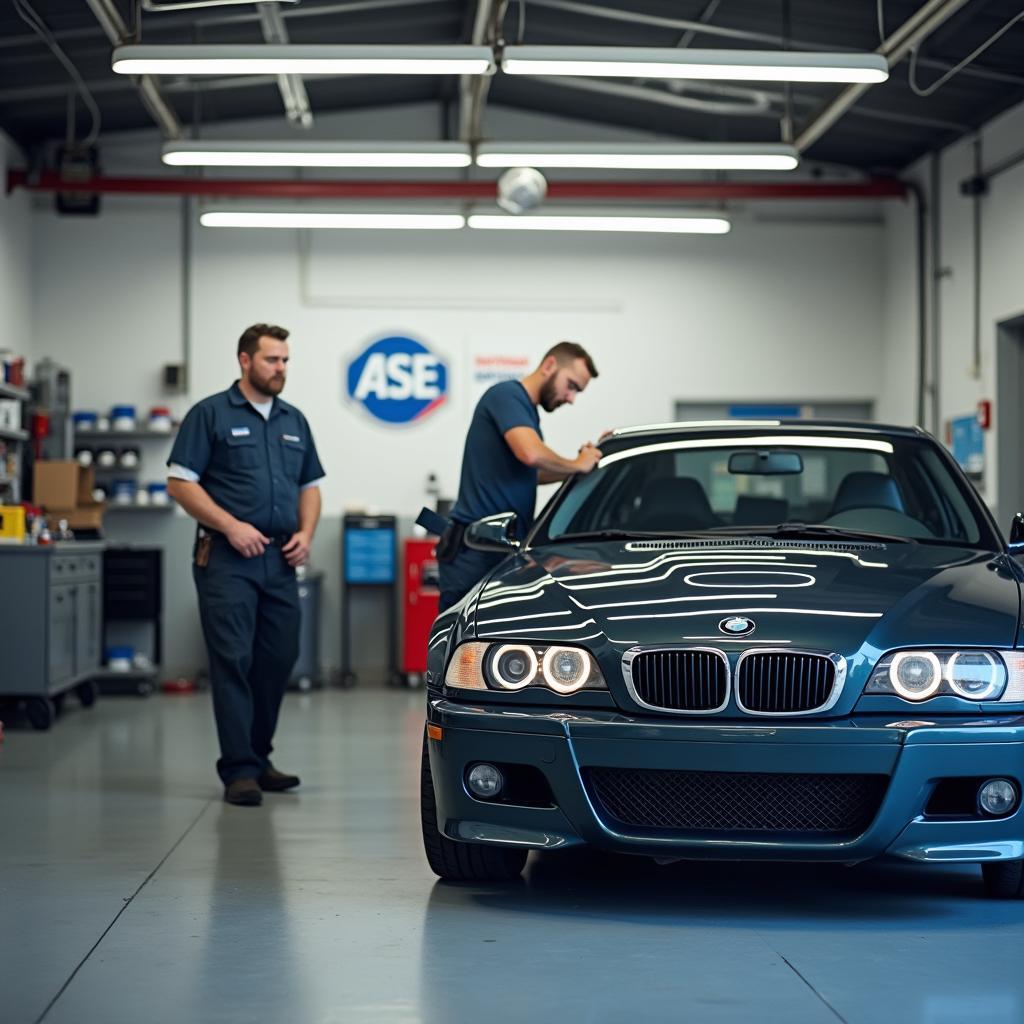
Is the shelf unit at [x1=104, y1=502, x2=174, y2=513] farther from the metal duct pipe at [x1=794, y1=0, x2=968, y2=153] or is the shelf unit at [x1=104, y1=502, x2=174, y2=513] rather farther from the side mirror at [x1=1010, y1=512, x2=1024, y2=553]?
the side mirror at [x1=1010, y1=512, x2=1024, y2=553]

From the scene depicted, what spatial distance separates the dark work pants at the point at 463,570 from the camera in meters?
4.87

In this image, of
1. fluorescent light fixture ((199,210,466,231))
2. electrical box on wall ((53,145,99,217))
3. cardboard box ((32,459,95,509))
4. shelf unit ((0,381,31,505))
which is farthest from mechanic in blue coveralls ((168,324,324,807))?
electrical box on wall ((53,145,99,217))

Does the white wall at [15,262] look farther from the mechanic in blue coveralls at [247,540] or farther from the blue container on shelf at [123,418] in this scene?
the mechanic in blue coveralls at [247,540]

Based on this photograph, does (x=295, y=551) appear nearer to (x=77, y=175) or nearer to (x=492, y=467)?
(x=492, y=467)

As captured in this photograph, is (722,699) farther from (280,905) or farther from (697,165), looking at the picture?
(697,165)

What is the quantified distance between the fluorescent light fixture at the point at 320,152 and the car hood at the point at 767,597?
514 centimetres

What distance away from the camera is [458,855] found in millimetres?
3734

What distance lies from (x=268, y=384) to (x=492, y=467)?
0.90m

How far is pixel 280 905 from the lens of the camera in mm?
3637

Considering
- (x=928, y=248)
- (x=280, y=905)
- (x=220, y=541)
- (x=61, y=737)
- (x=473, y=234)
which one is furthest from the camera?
(x=473, y=234)

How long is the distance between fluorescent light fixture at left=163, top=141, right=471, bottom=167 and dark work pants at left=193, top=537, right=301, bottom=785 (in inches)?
149

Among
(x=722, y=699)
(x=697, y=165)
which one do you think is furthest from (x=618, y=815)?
(x=697, y=165)

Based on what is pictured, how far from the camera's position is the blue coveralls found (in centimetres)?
532

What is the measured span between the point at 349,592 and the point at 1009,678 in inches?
333
